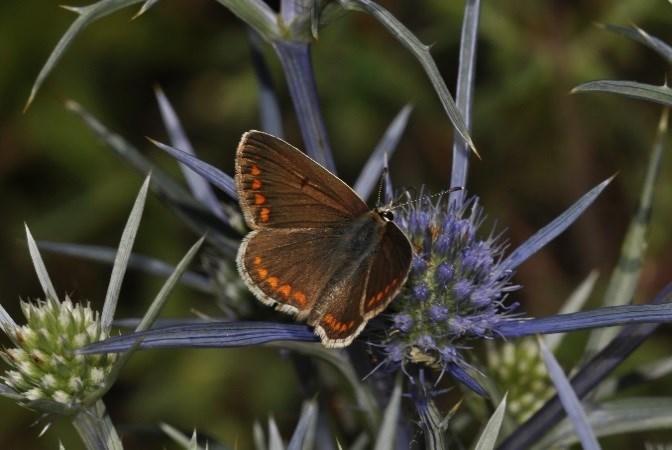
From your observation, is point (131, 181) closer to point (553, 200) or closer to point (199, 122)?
point (199, 122)

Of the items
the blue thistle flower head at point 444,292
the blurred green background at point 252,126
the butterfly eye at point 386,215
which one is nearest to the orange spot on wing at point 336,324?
the blue thistle flower head at point 444,292

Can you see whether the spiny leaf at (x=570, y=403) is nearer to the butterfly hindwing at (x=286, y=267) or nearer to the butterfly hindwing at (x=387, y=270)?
the butterfly hindwing at (x=387, y=270)

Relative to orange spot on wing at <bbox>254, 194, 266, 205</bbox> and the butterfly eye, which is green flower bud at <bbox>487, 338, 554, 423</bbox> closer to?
the butterfly eye

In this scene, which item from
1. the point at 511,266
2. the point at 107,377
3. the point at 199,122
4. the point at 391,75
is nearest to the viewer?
the point at 107,377

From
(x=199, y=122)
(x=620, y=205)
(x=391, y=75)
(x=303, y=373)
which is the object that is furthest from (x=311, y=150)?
(x=620, y=205)

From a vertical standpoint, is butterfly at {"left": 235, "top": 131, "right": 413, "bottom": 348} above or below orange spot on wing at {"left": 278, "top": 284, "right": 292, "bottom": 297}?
above

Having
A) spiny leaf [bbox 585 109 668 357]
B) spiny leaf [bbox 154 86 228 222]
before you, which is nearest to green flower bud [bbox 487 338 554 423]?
spiny leaf [bbox 585 109 668 357]

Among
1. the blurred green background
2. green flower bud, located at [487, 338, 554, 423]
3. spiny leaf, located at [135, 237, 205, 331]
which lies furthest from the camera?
the blurred green background
